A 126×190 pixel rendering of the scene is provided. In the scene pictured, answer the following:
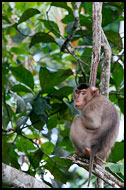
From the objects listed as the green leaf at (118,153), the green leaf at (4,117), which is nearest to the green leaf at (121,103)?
the green leaf at (118,153)

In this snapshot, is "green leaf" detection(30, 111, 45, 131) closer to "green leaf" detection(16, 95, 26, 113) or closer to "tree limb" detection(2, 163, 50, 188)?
"green leaf" detection(16, 95, 26, 113)

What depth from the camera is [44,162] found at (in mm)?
4961

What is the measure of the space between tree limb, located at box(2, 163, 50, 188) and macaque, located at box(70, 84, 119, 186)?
1.05 meters

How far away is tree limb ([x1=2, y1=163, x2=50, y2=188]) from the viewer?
307 centimetres

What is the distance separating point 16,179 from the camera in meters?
3.11

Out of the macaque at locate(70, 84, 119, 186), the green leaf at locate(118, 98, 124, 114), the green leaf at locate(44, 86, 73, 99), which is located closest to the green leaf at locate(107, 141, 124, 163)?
the green leaf at locate(118, 98, 124, 114)

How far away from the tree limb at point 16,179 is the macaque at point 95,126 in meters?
1.05

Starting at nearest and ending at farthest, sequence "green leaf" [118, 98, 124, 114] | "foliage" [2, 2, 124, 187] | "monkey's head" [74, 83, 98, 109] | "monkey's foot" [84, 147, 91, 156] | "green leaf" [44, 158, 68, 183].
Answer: "monkey's foot" [84, 147, 91, 156] < "monkey's head" [74, 83, 98, 109] < "foliage" [2, 2, 124, 187] < "green leaf" [44, 158, 68, 183] < "green leaf" [118, 98, 124, 114]

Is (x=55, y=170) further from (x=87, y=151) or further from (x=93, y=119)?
(x=93, y=119)

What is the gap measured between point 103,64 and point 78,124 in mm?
777

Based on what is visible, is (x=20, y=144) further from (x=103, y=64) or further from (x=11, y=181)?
(x=11, y=181)

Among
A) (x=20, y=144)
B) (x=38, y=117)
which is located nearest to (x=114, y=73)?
(x=38, y=117)

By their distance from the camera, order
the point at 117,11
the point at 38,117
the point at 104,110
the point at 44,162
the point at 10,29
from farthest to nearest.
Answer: the point at 10,29, the point at 117,11, the point at 44,162, the point at 38,117, the point at 104,110

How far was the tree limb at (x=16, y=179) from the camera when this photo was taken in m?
3.07
